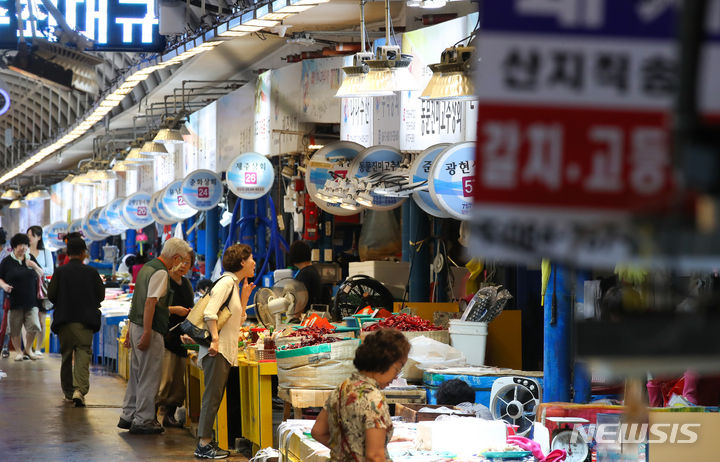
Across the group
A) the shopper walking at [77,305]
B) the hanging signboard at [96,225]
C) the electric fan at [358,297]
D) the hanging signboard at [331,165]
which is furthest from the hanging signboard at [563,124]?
the hanging signboard at [96,225]

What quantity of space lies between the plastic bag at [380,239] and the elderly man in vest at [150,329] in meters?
3.41

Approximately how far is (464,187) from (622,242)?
5.88 meters

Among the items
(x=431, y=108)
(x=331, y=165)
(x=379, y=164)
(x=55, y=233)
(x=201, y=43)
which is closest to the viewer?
(x=431, y=108)

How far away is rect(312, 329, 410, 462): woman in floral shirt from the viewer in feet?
14.7

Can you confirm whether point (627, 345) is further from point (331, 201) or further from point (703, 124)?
point (331, 201)

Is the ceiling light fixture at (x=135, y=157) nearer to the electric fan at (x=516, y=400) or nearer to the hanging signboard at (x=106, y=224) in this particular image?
the hanging signboard at (x=106, y=224)

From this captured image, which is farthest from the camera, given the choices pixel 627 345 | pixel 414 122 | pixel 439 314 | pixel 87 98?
pixel 87 98

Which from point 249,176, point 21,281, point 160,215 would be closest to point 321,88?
point 249,176

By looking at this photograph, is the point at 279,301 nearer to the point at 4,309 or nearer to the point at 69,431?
the point at 69,431

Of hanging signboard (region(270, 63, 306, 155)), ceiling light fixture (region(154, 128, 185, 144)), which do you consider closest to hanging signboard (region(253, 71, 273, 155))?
hanging signboard (region(270, 63, 306, 155))

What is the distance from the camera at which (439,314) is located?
890cm

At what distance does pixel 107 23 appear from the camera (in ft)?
34.8

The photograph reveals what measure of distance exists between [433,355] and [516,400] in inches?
41.0

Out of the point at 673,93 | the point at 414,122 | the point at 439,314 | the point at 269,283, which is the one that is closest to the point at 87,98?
the point at 269,283
